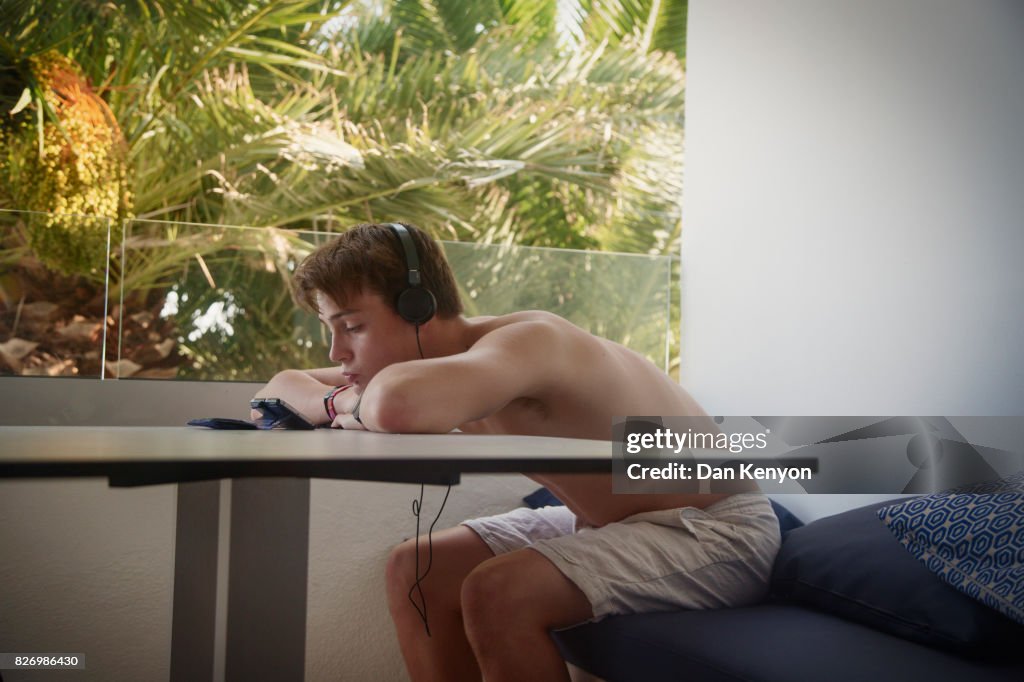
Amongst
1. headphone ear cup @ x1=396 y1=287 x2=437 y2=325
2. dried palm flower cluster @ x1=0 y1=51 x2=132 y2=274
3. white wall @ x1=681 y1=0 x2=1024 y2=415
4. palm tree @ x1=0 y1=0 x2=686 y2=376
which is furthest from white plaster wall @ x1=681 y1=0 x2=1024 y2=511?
dried palm flower cluster @ x1=0 y1=51 x2=132 y2=274

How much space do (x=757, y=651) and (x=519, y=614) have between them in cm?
35

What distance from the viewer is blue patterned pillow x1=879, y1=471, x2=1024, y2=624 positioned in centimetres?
128

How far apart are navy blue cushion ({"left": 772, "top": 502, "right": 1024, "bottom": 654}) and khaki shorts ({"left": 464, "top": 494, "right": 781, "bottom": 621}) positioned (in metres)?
0.06

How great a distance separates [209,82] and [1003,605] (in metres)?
5.56

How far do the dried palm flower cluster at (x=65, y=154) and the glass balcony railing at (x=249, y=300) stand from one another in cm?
134

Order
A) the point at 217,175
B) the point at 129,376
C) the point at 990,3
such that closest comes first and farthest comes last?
1. the point at 990,3
2. the point at 129,376
3. the point at 217,175

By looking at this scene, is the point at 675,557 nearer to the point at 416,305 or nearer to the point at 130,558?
the point at 416,305

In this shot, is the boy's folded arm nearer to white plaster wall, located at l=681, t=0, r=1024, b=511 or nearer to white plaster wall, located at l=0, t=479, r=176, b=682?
white plaster wall, located at l=681, t=0, r=1024, b=511

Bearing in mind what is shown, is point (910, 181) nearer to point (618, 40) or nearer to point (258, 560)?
point (258, 560)

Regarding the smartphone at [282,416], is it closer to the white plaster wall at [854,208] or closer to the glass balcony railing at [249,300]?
the white plaster wall at [854,208]

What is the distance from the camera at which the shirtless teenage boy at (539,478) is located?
4.69 feet

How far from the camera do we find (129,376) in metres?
2.87

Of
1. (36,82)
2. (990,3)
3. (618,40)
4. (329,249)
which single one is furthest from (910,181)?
(618,40)

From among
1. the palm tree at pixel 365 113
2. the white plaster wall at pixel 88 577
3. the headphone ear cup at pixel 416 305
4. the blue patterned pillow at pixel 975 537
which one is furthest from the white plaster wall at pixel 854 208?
the palm tree at pixel 365 113
